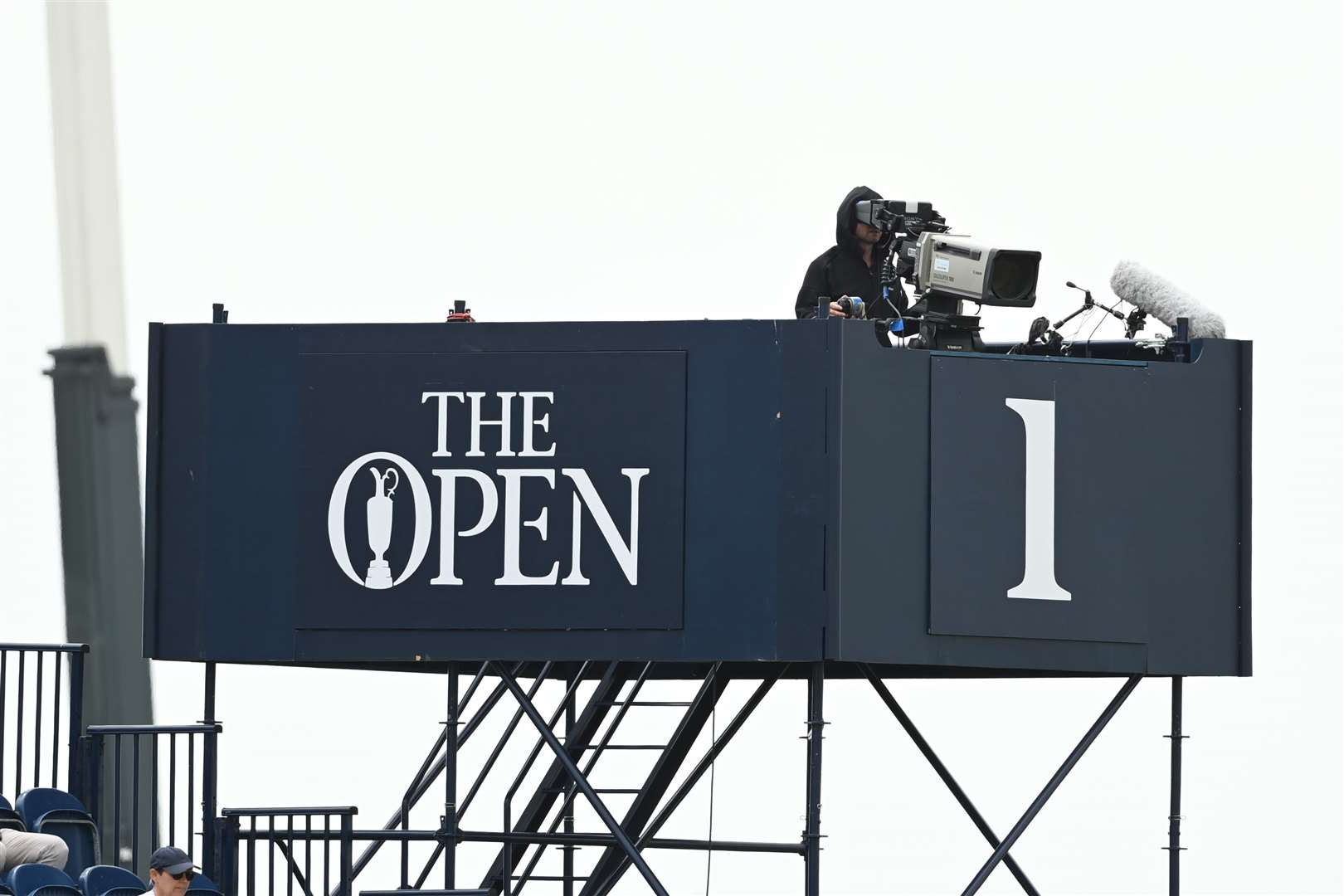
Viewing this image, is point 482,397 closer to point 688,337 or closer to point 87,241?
point 688,337

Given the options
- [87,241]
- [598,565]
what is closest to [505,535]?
[598,565]

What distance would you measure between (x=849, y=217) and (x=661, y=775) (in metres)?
4.29

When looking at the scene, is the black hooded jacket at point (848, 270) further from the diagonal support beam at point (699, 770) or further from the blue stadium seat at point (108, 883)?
the blue stadium seat at point (108, 883)

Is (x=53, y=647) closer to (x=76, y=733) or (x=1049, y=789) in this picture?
(x=76, y=733)

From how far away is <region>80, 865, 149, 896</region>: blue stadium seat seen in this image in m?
13.6

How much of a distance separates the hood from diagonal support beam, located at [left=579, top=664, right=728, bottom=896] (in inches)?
120

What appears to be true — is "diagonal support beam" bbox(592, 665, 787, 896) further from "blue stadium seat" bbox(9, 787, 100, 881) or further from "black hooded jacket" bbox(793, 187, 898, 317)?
"blue stadium seat" bbox(9, 787, 100, 881)

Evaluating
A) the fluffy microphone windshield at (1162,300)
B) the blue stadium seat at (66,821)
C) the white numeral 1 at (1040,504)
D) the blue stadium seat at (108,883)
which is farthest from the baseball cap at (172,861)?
the fluffy microphone windshield at (1162,300)

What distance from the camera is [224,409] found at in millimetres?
13977

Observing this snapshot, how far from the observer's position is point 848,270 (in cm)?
1450

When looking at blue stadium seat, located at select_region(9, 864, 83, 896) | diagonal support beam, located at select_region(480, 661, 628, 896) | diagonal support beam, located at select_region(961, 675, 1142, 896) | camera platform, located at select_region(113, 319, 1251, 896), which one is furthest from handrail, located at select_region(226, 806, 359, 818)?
diagonal support beam, located at select_region(961, 675, 1142, 896)

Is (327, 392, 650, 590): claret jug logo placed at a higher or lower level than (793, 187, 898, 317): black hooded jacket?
lower

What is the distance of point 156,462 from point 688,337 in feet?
10.5

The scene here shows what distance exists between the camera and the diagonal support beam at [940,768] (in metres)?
13.8
